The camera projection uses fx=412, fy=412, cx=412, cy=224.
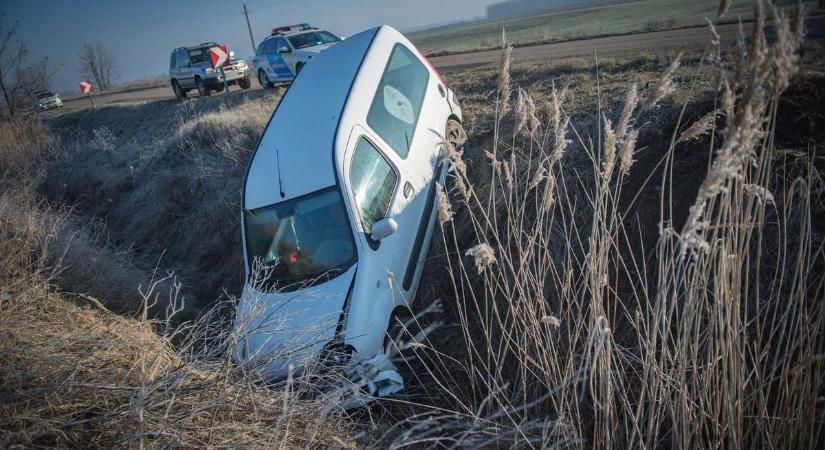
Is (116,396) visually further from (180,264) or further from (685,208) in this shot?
(180,264)

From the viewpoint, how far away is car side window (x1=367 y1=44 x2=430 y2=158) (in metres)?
4.27

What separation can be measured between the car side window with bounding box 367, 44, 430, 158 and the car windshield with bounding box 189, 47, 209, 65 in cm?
1263

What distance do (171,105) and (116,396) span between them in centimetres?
1567

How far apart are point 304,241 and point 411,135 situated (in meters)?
1.69

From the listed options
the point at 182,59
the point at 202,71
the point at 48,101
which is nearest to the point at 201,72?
the point at 202,71

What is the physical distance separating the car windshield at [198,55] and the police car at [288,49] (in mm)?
3636

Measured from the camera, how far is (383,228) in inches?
129

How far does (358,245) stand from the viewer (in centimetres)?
341

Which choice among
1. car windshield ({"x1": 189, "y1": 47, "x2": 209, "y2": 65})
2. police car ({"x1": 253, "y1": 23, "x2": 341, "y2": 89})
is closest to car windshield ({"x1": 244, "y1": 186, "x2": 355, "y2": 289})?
police car ({"x1": 253, "y1": 23, "x2": 341, "y2": 89})

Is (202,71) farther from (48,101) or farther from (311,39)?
(48,101)

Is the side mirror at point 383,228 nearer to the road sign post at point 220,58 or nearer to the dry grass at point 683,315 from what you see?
the dry grass at point 683,315

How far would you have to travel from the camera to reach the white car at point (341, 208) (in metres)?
3.12

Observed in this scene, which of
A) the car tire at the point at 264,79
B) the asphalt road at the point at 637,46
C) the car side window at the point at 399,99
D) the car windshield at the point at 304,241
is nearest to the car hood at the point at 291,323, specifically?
the car windshield at the point at 304,241

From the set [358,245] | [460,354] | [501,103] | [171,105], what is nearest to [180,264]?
[358,245]
